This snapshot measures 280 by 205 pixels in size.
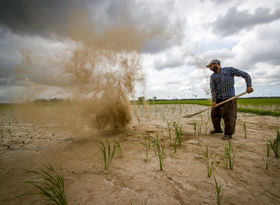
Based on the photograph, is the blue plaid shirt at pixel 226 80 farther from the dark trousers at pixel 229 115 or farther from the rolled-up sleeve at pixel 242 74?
the dark trousers at pixel 229 115

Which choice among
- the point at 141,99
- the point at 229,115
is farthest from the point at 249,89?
the point at 141,99

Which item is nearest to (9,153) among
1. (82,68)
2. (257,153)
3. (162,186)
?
(82,68)

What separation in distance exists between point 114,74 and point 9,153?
8.72ft

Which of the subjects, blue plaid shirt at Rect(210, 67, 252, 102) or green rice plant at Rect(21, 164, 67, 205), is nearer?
green rice plant at Rect(21, 164, 67, 205)

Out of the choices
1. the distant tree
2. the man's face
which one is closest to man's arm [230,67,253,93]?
Result: the man's face

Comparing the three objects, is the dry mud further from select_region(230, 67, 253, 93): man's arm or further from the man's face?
the man's face

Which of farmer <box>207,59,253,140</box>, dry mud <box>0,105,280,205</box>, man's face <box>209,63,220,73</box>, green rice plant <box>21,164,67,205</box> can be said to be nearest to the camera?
green rice plant <box>21,164,67,205</box>

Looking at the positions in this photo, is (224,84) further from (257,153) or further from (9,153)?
(9,153)

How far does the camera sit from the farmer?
3.52 m

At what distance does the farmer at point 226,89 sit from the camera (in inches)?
139

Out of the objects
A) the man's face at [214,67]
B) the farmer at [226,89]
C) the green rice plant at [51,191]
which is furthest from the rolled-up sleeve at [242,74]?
the green rice plant at [51,191]

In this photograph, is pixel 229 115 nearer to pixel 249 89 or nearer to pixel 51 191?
Answer: pixel 249 89

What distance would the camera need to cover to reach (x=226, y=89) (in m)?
3.64

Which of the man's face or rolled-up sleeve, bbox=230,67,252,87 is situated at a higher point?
the man's face
